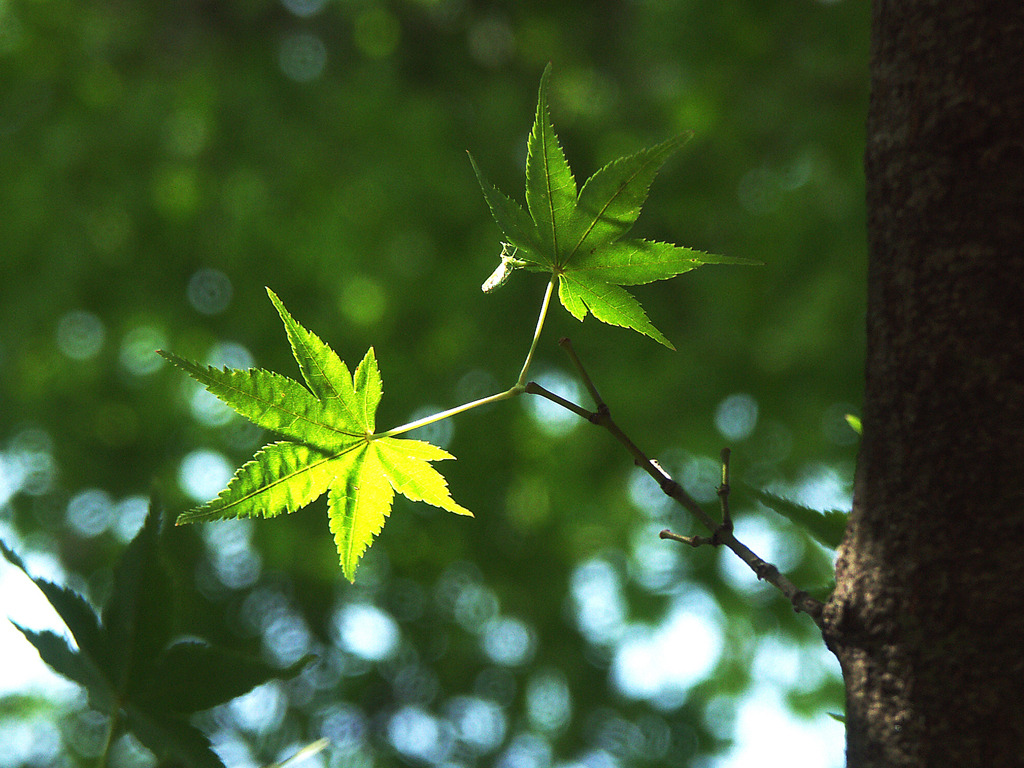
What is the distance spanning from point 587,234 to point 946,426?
28 centimetres

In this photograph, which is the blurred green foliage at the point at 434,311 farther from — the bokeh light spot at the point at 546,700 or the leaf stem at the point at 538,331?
the leaf stem at the point at 538,331

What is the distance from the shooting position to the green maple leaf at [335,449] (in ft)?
1.82

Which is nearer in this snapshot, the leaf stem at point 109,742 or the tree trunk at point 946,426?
the tree trunk at point 946,426

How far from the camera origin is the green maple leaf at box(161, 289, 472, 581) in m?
0.56

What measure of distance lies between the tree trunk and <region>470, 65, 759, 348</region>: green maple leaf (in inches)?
5.1

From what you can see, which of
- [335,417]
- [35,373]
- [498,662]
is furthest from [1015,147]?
[35,373]

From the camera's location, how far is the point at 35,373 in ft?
11.2

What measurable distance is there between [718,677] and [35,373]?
12.6ft

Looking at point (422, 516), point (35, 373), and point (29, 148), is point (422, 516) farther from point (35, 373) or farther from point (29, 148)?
point (29, 148)

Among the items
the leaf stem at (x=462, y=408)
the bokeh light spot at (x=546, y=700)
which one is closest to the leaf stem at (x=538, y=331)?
the leaf stem at (x=462, y=408)

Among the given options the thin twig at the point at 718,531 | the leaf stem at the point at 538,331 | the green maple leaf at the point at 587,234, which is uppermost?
the green maple leaf at the point at 587,234

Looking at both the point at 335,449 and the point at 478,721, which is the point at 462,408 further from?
the point at 478,721

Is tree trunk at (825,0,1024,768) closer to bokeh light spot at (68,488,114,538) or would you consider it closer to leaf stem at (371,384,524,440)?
leaf stem at (371,384,524,440)

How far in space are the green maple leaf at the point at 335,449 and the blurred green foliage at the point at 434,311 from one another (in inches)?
85.6
